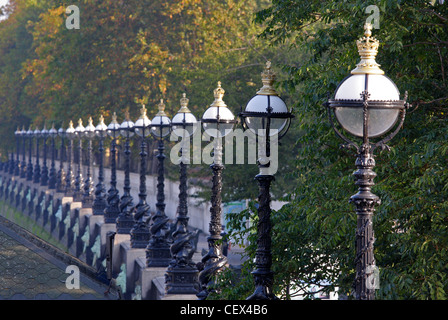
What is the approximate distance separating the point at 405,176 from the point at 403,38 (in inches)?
89.6

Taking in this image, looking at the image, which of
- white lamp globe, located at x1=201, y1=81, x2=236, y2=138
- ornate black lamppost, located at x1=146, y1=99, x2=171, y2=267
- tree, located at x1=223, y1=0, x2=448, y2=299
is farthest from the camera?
ornate black lamppost, located at x1=146, y1=99, x2=171, y2=267

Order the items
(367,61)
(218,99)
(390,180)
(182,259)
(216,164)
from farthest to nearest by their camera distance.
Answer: (182,259) → (218,99) → (216,164) → (390,180) → (367,61)

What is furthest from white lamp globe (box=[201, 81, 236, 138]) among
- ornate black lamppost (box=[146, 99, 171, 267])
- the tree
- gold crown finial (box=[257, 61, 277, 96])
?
ornate black lamppost (box=[146, 99, 171, 267])

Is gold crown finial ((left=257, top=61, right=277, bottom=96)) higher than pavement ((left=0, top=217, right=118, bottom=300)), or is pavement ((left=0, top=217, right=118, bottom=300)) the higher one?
gold crown finial ((left=257, top=61, right=277, bottom=96))

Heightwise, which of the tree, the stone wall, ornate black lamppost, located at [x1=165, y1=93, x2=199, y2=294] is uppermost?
the tree

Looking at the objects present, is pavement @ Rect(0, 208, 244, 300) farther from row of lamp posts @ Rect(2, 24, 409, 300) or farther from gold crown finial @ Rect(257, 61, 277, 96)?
gold crown finial @ Rect(257, 61, 277, 96)

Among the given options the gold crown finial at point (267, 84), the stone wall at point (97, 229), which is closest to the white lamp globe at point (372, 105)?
the gold crown finial at point (267, 84)

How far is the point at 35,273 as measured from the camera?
11.2m

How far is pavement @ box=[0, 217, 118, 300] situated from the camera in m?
10.7

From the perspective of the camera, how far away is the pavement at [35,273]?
1073cm

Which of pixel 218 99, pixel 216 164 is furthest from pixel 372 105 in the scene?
pixel 218 99

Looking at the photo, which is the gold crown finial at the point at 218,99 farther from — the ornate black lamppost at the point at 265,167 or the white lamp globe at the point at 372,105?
the white lamp globe at the point at 372,105

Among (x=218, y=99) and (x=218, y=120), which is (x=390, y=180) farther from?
(x=218, y=99)

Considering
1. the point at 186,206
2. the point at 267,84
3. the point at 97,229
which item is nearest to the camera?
the point at 267,84
